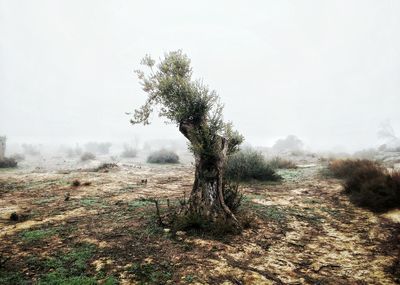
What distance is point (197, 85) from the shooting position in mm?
7859

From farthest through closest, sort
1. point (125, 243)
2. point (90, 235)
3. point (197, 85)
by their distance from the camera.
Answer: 1. point (197, 85)
2. point (90, 235)
3. point (125, 243)

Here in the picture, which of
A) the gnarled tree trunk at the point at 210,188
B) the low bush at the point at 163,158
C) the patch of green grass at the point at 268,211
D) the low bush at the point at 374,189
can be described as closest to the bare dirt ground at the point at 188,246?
the patch of green grass at the point at 268,211

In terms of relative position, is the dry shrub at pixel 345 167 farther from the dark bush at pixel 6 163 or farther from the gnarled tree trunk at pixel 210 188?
the dark bush at pixel 6 163

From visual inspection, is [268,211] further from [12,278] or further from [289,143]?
[289,143]

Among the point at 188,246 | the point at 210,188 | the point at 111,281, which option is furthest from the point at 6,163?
the point at 111,281

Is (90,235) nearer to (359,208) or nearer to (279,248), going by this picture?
(279,248)

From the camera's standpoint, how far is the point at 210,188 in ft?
23.1

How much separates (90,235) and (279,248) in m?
4.04

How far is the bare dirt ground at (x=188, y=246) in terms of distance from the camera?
178 inches

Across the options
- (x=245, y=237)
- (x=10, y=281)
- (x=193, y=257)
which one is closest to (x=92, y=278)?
(x=10, y=281)

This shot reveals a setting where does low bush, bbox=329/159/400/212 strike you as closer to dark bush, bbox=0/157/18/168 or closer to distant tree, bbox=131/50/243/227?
distant tree, bbox=131/50/243/227

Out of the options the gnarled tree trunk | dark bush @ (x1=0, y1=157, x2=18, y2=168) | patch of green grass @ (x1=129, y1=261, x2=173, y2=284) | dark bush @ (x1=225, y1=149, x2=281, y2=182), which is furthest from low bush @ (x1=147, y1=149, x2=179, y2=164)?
patch of green grass @ (x1=129, y1=261, x2=173, y2=284)

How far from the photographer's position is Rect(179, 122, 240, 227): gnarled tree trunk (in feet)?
22.2

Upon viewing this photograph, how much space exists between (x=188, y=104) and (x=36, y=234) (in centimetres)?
464
